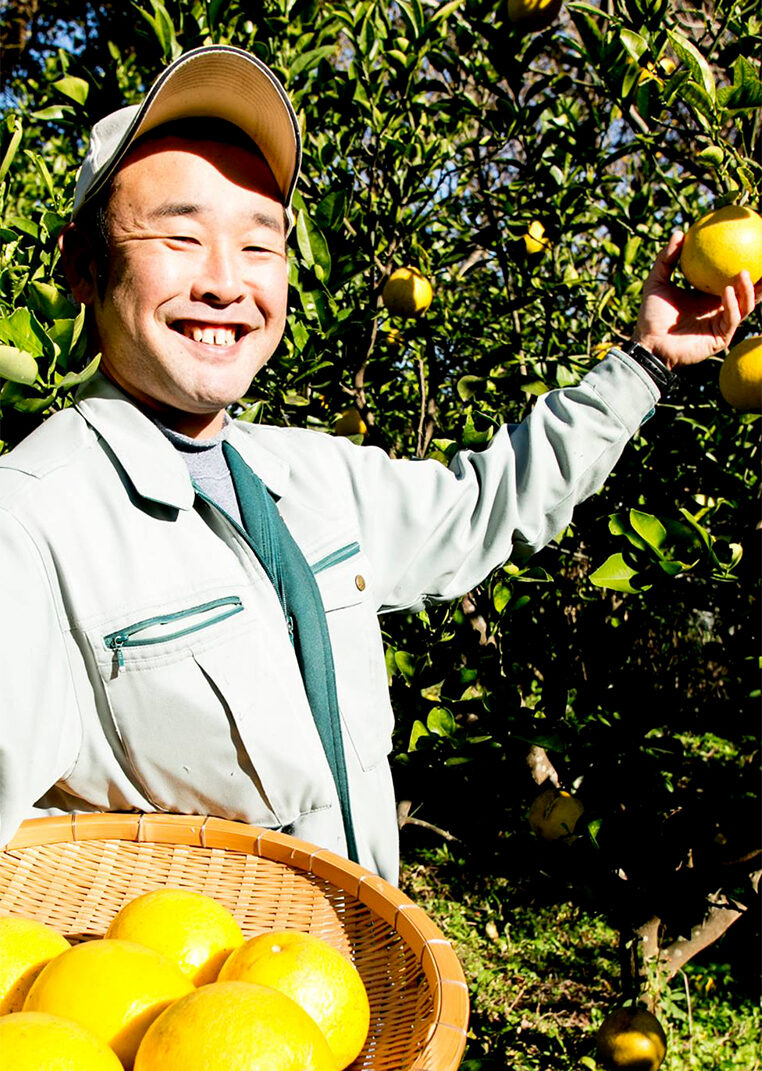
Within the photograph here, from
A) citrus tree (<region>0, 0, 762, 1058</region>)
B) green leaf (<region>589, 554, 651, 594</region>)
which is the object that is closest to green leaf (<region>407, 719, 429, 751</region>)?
citrus tree (<region>0, 0, 762, 1058</region>)

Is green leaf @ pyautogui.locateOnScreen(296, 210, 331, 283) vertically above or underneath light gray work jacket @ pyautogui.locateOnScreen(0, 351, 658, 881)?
above

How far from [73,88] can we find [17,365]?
1247 mm

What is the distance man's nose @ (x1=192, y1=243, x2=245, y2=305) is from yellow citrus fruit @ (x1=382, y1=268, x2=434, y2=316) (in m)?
1.15

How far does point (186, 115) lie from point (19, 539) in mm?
642

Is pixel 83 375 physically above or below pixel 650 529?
above

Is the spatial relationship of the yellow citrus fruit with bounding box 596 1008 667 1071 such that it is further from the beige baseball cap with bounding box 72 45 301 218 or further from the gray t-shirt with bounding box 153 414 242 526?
the beige baseball cap with bounding box 72 45 301 218

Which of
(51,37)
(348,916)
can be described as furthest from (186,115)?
(51,37)

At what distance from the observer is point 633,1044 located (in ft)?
6.42

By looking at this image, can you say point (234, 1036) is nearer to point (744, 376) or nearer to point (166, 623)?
point (166, 623)

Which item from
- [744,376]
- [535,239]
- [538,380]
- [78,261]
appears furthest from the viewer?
[535,239]

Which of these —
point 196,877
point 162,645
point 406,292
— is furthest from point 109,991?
point 406,292

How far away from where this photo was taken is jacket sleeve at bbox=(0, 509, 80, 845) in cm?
104

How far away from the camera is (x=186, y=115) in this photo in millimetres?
1327

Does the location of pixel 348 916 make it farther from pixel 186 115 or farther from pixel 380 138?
pixel 380 138
